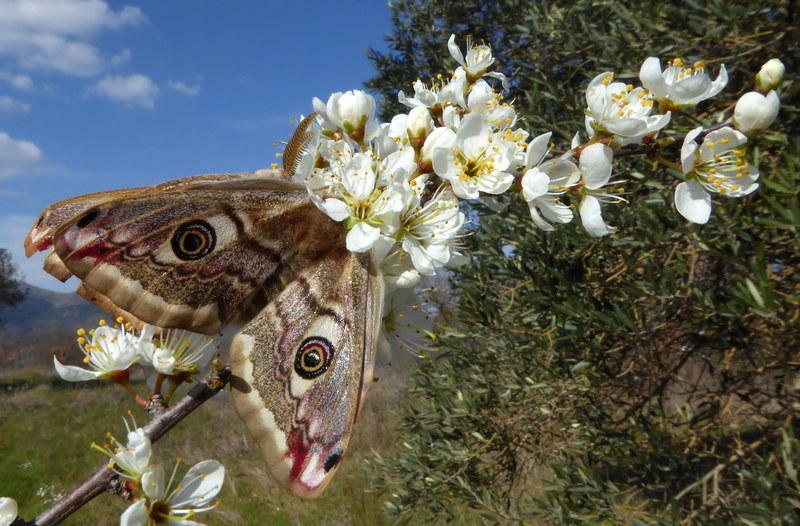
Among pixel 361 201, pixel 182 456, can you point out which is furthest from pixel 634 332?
pixel 182 456

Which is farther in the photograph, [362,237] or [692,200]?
[692,200]

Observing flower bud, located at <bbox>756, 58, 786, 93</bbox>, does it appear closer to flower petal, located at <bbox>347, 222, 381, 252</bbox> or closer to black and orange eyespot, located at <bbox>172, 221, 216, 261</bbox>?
A: flower petal, located at <bbox>347, 222, 381, 252</bbox>

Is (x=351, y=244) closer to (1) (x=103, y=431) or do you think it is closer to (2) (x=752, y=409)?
(2) (x=752, y=409)

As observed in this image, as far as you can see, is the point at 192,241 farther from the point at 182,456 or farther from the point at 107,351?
the point at 182,456

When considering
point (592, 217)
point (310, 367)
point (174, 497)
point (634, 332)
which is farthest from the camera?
point (634, 332)

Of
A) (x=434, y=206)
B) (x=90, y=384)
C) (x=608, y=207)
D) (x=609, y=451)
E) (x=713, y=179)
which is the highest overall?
→ (x=434, y=206)

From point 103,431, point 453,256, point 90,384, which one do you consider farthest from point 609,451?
point 90,384
